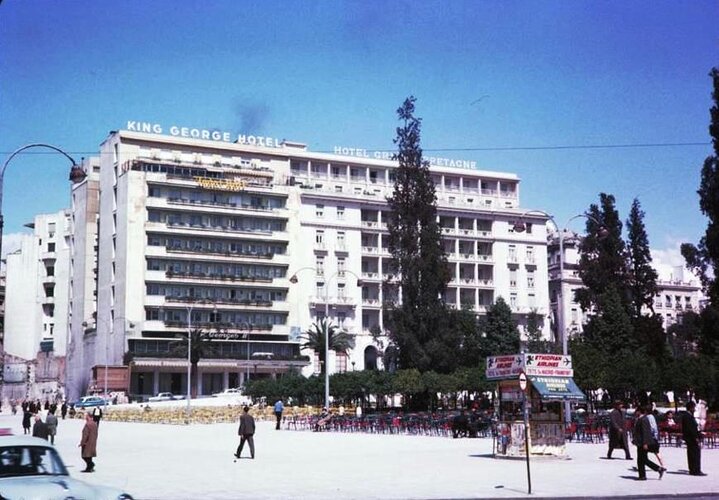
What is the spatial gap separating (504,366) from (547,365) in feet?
3.93

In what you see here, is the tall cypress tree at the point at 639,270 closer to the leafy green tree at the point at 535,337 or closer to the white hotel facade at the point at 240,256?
the leafy green tree at the point at 535,337

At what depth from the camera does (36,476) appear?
11328 mm

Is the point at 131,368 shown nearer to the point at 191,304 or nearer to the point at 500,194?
the point at 191,304

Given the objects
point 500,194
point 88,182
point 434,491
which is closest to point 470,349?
point 500,194

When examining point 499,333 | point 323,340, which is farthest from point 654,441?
point 323,340

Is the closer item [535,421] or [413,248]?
[535,421]

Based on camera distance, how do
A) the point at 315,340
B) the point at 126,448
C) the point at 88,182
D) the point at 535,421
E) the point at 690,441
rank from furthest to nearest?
1. the point at 88,182
2. the point at 315,340
3. the point at 126,448
4. the point at 535,421
5. the point at 690,441

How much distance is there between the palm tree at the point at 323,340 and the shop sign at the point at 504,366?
64489mm

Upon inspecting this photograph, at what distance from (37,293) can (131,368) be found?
4112 centimetres

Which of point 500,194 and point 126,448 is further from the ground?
point 500,194

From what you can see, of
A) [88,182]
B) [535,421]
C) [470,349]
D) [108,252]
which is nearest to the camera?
[535,421]

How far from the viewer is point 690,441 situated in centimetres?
2048

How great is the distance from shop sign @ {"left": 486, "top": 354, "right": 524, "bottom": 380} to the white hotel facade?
67.5 metres

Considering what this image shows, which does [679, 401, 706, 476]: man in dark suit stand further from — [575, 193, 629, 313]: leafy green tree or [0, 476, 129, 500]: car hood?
[575, 193, 629, 313]: leafy green tree
